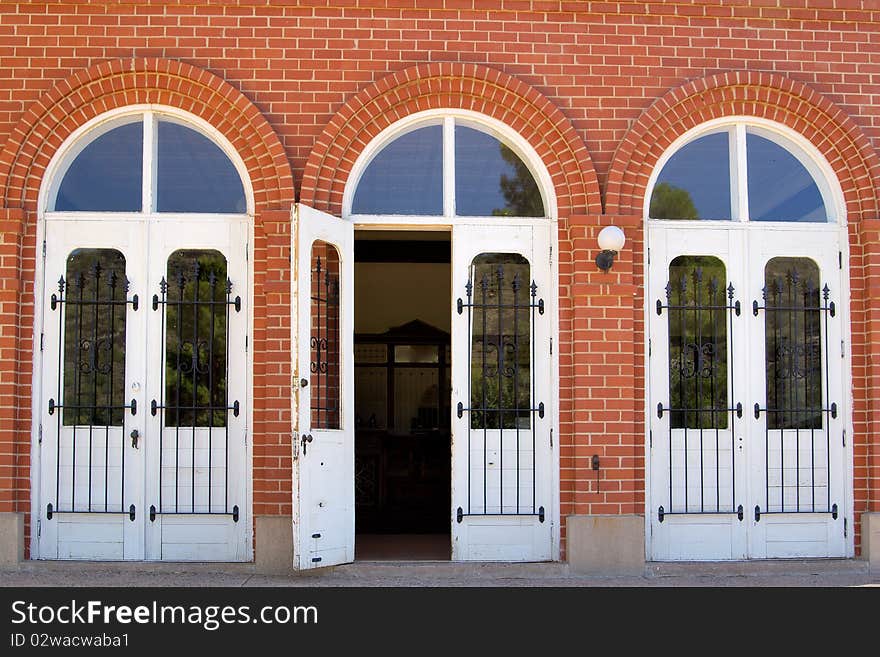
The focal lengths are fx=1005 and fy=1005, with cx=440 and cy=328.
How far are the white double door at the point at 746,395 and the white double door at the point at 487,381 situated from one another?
2.90 feet

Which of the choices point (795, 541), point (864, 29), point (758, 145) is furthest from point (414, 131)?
point (795, 541)

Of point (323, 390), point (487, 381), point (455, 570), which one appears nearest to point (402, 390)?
point (487, 381)

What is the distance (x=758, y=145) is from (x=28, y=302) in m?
5.92

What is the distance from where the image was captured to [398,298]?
11.8 meters

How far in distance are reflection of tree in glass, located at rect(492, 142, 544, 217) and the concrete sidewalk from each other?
274cm

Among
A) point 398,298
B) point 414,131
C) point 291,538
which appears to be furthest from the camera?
point 398,298

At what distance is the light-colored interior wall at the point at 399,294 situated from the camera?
37.9 feet

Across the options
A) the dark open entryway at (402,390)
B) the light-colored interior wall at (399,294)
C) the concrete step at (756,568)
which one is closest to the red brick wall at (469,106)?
the concrete step at (756,568)

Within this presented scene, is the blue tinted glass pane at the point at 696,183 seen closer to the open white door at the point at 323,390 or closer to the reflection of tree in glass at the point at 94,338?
the open white door at the point at 323,390

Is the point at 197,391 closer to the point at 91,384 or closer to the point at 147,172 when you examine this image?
the point at 91,384

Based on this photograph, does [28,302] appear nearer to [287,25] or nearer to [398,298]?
[287,25]

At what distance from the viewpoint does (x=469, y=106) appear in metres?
7.91

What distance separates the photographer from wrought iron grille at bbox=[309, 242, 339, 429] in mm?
7562

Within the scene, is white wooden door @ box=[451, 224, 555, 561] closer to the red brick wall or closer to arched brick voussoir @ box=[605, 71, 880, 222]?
the red brick wall
